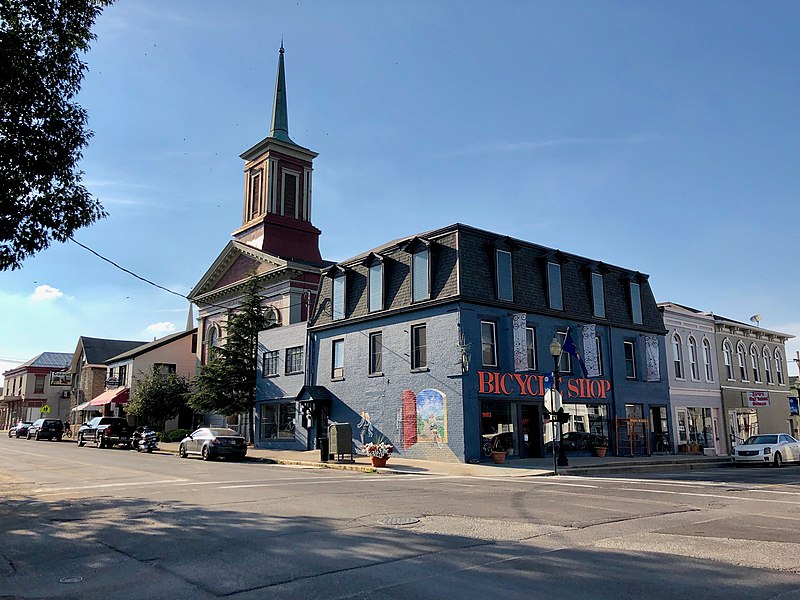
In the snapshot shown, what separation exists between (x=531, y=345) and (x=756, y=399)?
68.3ft

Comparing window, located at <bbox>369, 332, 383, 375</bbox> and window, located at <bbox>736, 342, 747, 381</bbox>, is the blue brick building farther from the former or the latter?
window, located at <bbox>736, 342, 747, 381</bbox>

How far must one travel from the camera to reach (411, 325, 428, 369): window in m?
27.4

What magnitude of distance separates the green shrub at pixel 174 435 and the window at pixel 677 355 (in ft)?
97.7

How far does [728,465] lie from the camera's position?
29.0 metres

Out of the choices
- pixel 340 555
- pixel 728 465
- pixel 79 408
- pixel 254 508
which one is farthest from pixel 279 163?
pixel 340 555

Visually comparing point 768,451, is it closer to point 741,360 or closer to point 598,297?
point 598,297

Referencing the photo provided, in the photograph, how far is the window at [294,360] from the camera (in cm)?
3432

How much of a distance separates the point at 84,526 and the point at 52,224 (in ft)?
19.9

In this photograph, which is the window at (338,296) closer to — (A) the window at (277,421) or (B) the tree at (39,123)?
(A) the window at (277,421)

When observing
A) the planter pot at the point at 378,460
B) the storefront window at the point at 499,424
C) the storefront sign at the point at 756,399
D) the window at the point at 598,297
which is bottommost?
the planter pot at the point at 378,460

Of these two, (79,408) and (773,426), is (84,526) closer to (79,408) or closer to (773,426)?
(773,426)

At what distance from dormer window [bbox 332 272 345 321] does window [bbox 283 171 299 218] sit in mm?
19021

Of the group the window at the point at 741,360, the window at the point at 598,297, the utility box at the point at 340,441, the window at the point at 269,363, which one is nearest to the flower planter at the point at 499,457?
the utility box at the point at 340,441

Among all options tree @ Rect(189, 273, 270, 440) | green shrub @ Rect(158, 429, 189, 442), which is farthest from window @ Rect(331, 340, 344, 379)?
green shrub @ Rect(158, 429, 189, 442)
